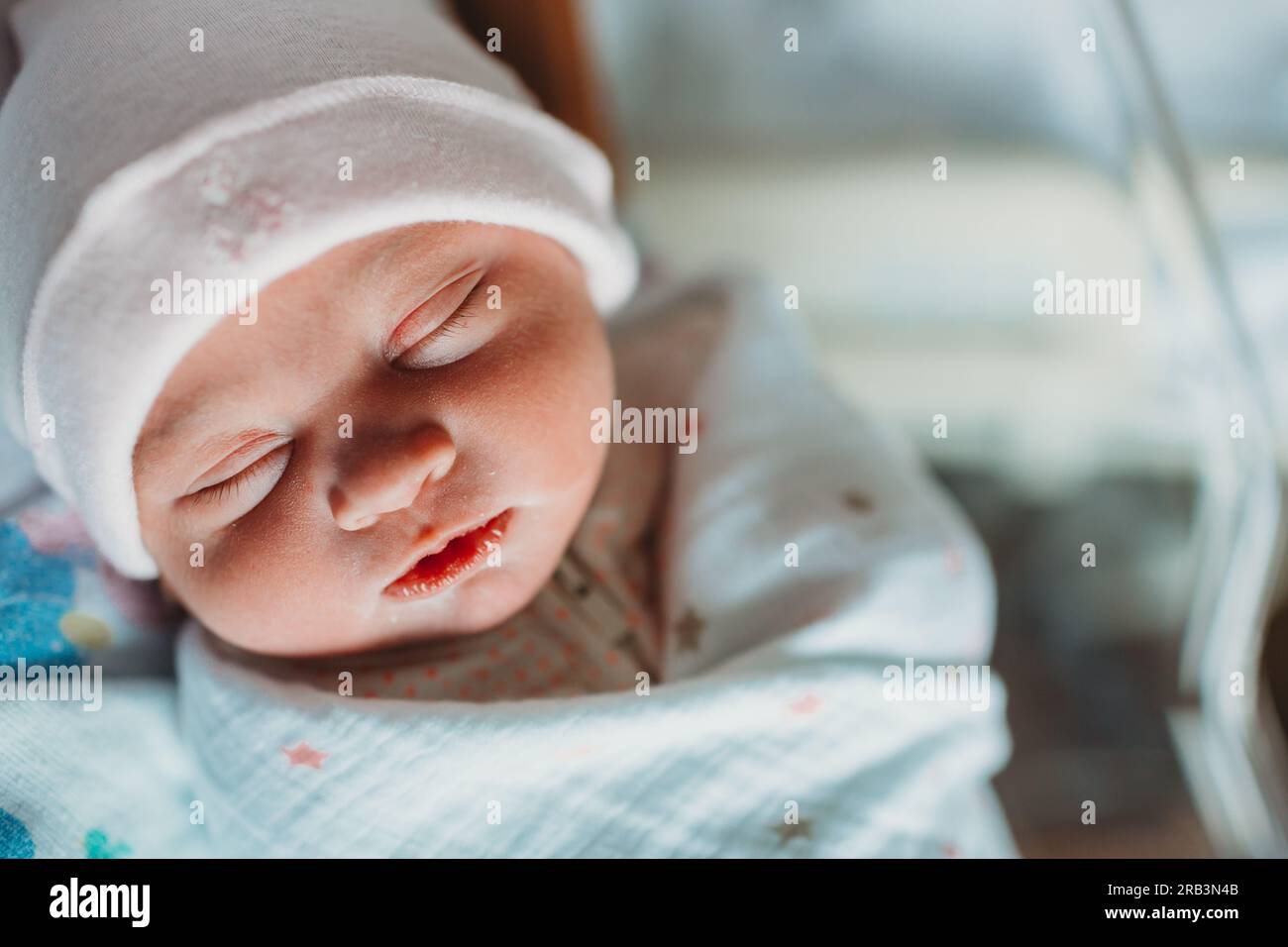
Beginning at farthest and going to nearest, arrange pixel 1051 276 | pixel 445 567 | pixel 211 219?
pixel 1051 276
pixel 445 567
pixel 211 219

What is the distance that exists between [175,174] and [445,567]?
293 millimetres

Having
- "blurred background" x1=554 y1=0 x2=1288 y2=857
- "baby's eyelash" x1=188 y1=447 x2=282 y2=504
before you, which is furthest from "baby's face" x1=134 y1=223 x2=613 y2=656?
"blurred background" x1=554 y1=0 x2=1288 y2=857

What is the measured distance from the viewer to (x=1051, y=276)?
1085mm

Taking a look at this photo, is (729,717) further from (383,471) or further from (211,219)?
(211,219)

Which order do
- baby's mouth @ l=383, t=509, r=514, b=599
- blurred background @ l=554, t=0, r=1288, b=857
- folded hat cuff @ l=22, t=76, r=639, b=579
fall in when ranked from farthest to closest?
blurred background @ l=554, t=0, r=1288, b=857, baby's mouth @ l=383, t=509, r=514, b=599, folded hat cuff @ l=22, t=76, r=639, b=579

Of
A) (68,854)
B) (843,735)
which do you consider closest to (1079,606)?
(843,735)

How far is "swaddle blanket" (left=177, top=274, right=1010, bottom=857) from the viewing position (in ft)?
2.32

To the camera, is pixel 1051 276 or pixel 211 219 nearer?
pixel 211 219

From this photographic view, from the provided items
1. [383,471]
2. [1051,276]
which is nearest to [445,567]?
[383,471]

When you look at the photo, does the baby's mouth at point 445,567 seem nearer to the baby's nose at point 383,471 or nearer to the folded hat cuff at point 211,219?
the baby's nose at point 383,471

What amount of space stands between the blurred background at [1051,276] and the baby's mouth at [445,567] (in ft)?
1.76

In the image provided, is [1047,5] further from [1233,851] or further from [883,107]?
[1233,851]

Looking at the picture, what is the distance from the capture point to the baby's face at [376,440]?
60 centimetres

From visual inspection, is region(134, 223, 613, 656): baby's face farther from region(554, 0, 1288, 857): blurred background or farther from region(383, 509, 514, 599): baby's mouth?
region(554, 0, 1288, 857): blurred background
